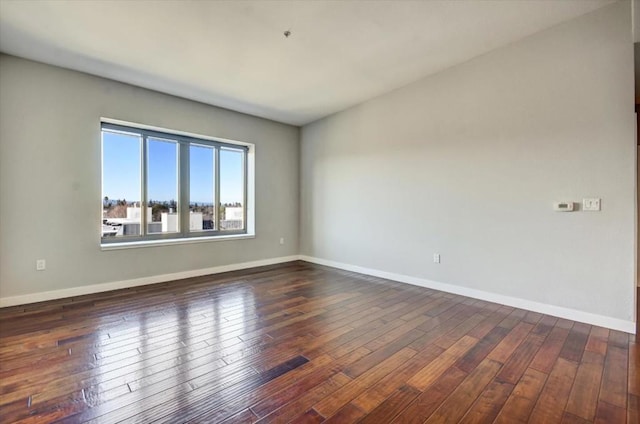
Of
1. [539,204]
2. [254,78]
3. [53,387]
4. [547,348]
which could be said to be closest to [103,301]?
[53,387]

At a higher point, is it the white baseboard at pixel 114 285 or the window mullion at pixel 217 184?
the window mullion at pixel 217 184

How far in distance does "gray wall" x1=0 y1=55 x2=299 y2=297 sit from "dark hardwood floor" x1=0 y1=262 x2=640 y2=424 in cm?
49

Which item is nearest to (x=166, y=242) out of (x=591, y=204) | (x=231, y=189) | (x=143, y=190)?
(x=143, y=190)

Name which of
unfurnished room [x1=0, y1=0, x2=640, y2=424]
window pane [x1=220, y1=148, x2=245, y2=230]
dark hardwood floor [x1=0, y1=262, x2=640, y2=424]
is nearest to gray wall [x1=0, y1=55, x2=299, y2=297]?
unfurnished room [x1=0, y1=0, x2=640, y2=424]

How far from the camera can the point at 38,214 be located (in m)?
3.28

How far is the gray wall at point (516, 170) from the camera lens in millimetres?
2727

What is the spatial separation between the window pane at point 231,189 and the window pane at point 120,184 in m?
1.28

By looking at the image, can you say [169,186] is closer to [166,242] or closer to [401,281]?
[166,242]

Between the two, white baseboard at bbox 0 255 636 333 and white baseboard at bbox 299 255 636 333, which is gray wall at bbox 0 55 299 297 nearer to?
white baseboard at bbox 0 255 636 333

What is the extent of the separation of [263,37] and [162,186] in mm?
2668

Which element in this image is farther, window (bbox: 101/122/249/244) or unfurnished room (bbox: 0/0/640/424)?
window (bbox: 101/122/249/244)

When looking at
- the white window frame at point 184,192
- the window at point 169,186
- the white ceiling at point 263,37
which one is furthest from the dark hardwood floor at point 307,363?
the white ceiling at point 263,37

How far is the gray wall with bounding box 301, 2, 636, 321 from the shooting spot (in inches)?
107

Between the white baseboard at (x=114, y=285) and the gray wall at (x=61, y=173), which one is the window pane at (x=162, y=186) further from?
the white baseboard at (x=114, y=285)
